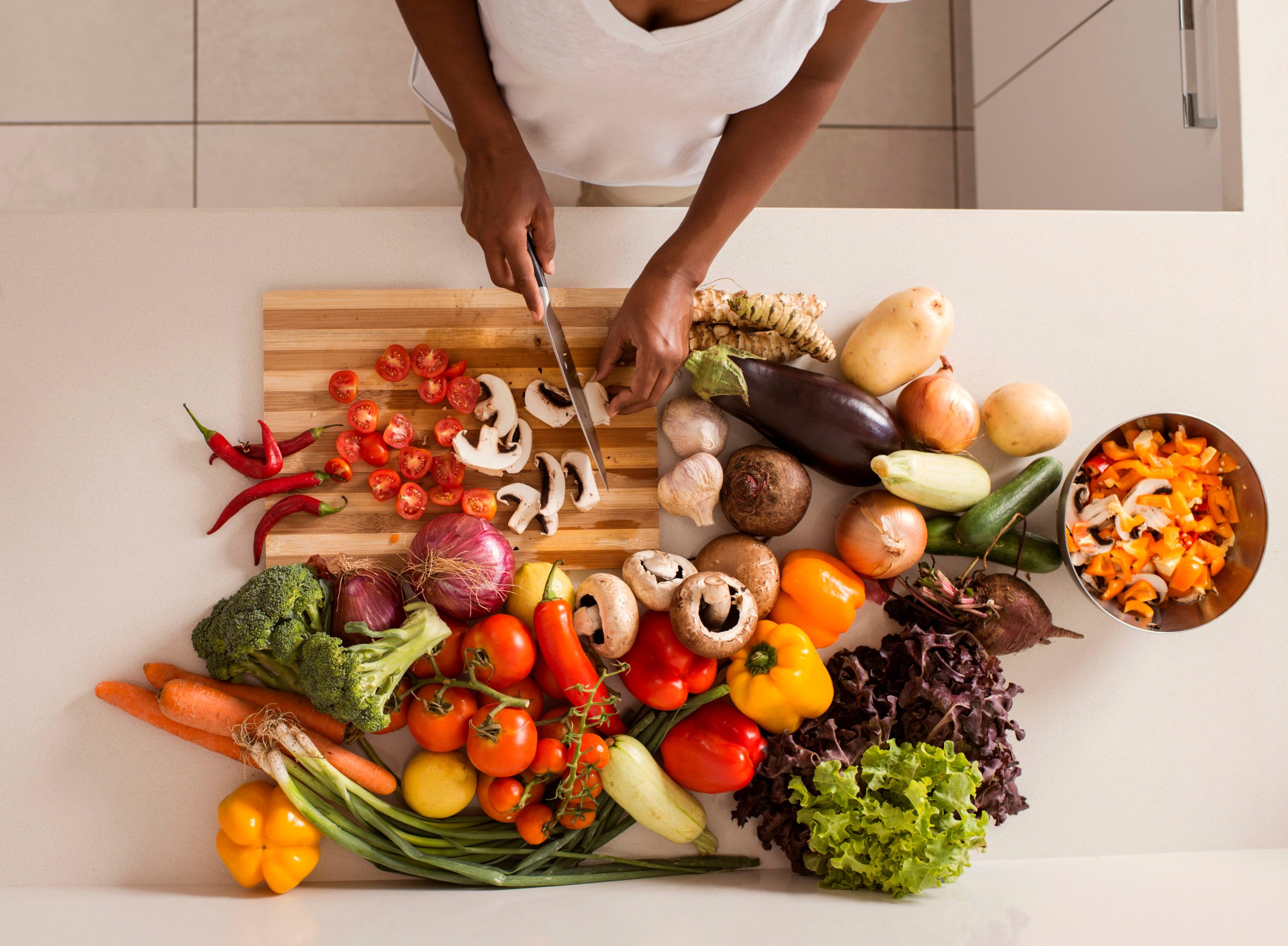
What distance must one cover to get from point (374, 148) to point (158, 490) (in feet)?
3.47

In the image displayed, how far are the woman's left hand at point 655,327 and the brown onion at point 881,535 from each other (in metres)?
0.39

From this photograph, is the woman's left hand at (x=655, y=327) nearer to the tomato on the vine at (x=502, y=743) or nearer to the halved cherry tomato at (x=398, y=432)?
the halved cherry tomato at (x=398, y=432)

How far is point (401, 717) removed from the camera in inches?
50.8

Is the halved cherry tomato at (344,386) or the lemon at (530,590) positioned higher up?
the halved cherry tomato at (344,386)

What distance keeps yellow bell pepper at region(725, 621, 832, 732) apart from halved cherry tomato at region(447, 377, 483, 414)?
1.94ft

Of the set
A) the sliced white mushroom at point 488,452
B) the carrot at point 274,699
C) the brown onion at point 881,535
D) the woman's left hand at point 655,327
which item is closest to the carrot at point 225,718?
the carrot at point 274,699

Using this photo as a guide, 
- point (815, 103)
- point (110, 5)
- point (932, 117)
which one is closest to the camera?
point (815, 103)

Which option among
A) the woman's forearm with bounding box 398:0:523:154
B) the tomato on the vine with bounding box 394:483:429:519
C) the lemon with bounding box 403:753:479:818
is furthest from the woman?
the lemon with bounding box 403:753:479:818

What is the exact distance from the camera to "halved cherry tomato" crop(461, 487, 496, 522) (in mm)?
1322

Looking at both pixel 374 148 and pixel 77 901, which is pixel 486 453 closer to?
pixel 77 901

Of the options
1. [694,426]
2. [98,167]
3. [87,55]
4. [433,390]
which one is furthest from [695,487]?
[87,55]

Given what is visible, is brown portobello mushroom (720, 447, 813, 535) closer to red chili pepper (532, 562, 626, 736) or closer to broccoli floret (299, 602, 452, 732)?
red chili pepper (532, 562, 626, 736)

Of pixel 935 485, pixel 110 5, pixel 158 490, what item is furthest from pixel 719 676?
pixel 110 5

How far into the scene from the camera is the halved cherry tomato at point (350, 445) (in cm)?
132
